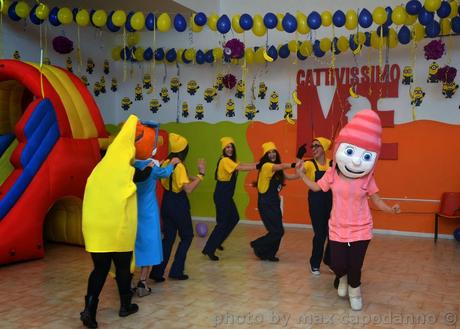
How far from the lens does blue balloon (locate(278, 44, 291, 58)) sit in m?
7.48

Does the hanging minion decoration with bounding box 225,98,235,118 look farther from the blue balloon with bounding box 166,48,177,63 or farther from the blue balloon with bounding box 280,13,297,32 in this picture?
the blue balloon with bounding box 280,13,297,32

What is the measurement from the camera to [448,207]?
694cm

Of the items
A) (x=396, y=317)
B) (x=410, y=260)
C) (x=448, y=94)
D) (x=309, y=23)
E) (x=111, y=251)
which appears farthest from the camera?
(x=448, y=94)

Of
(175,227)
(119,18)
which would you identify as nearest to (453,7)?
(175,227)

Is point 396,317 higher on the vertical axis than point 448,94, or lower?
lower

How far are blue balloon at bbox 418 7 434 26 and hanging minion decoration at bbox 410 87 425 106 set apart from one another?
4.39ft

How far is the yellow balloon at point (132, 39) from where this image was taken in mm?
8742

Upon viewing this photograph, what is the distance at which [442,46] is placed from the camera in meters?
6.62

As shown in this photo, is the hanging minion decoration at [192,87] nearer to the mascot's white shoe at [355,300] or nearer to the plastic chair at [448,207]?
the plastic chair at [448,207]

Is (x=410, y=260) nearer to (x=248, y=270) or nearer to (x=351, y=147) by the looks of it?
(x=248, y=270)

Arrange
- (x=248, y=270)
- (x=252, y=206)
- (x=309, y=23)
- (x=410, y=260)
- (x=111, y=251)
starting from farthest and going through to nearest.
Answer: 1. (x=252, y=206)
2. (x=309, y=23)
3. (x=410, y=260)
4. (x=248, y=270)
5. (x=111, y=251)

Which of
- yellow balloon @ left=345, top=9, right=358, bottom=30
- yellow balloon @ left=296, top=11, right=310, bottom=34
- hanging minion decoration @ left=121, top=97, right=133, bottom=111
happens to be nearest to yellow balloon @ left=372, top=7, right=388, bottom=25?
yellow balloon @ left=345, top=9, right=358, bottom=30

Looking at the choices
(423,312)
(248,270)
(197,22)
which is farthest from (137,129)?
(197,22)

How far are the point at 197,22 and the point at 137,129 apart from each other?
136 inches
